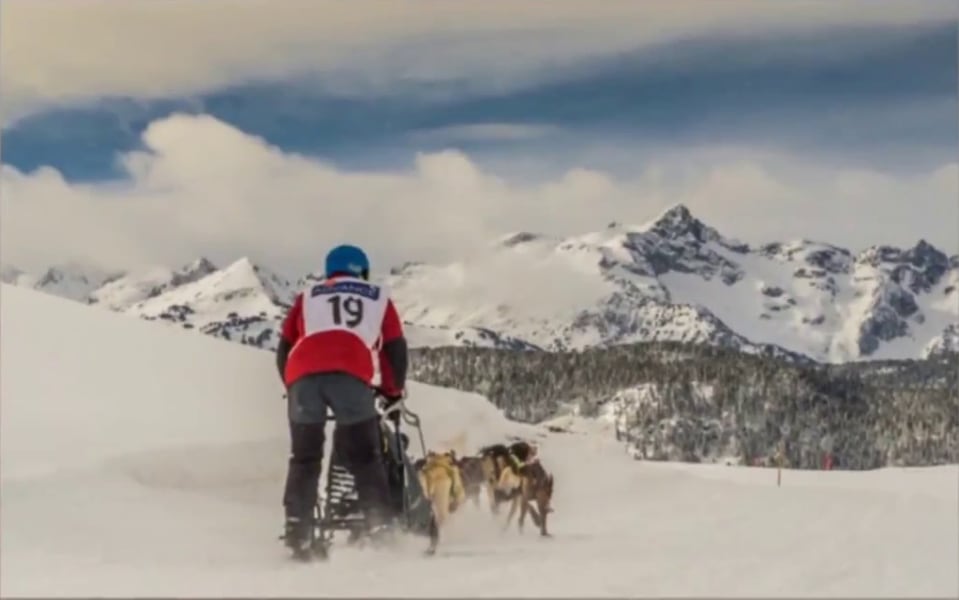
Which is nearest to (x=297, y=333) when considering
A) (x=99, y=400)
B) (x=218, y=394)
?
(x=99, y=400)

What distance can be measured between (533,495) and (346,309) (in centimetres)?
490

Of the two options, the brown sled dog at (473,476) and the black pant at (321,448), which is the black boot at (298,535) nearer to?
the black pant at (321,448)

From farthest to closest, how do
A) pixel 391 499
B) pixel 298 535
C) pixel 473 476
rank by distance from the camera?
1. pixel 473 476
2. pixel 391 499
3. pixel 298 535

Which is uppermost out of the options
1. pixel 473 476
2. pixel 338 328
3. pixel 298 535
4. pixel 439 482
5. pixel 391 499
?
pixel 338 328

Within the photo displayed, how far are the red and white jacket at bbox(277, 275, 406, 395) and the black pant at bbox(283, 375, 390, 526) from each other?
0.44ft

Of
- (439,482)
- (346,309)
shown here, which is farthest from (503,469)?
(346,309)

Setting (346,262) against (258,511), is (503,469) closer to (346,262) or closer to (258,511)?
(258,511)

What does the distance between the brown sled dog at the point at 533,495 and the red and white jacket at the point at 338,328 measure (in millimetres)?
4426

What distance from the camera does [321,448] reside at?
8.78 meters

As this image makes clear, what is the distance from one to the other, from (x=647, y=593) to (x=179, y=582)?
2.47m

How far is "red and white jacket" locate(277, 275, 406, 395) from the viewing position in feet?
28.7

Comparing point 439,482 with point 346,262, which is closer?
point 346,262

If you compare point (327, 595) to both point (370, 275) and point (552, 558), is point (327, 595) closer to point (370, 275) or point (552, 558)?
point (552, 558)

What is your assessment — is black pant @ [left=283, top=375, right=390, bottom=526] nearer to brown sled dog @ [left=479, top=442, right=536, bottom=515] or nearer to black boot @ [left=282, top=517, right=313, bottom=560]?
black boot @ [left=282, top=517, right=313, bottom=560]
